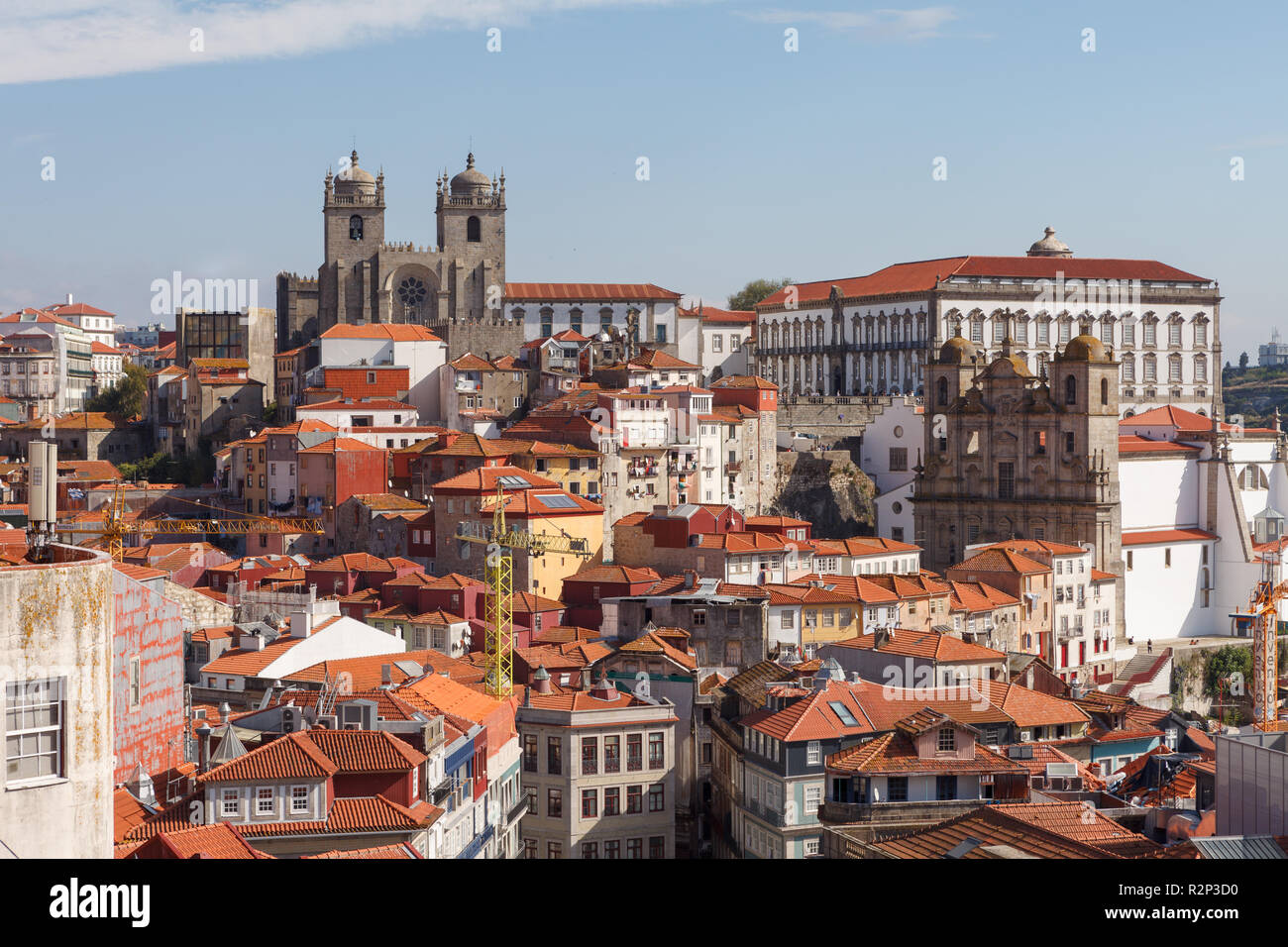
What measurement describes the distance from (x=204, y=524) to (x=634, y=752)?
3015cm

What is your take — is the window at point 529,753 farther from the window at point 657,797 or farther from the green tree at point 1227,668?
the green tree at point 1227,668

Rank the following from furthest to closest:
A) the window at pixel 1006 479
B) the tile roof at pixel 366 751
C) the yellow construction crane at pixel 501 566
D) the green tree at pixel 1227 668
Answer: the window at pixel 1006 479 < the green tree at pixel 1227 668 < the yellow construction crane at pixel 501 566 < the tile roof at pixel 366 751

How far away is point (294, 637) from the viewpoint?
115ft

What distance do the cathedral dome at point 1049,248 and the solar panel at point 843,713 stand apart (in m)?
63.0

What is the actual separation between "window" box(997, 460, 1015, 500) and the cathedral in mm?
22290

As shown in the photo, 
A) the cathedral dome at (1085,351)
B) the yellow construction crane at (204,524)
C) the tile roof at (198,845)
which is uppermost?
the cathedral dome at (1085,351)

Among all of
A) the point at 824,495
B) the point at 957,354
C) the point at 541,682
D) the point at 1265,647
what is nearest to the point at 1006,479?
the point at 957,354

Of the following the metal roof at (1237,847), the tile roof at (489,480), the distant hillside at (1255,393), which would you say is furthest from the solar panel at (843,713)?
the distant hillside at (1255,393)

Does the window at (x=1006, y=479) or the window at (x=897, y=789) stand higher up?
the window at (x=1006, y=479)

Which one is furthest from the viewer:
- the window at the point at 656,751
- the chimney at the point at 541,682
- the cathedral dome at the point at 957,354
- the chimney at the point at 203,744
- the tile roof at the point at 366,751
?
the cathedral dome at the point at 957,354

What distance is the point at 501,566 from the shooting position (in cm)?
4475

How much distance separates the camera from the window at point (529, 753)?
96.3 ft

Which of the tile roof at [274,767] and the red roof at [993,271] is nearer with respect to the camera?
the tile roof at [274,767]
